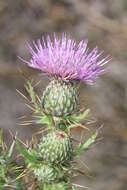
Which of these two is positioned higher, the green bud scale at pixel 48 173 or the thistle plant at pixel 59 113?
the thistle plant at pixel 59 113

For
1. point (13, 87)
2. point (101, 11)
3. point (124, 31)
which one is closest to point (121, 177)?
point (13, 87)

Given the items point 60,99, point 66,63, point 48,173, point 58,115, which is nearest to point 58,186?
point 48,173

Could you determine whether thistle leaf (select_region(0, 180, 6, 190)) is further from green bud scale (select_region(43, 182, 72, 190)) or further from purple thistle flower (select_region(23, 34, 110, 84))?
purple thistle flower (select_region(23, 34, 110, 84))

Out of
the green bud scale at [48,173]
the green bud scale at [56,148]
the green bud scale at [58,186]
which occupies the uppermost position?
the green bud scale at [56,148]

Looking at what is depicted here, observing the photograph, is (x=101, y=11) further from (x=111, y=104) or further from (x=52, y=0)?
(x=111, y=104)

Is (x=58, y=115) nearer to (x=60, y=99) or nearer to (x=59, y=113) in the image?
(x=59, y=113)

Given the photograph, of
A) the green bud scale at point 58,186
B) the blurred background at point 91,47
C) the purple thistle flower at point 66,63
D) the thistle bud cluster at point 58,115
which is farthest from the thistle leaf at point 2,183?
the blurred background at point 91,47

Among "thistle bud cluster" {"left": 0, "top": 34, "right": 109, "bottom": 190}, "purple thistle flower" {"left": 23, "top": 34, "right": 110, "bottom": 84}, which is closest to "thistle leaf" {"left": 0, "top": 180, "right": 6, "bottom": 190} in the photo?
"thistle bud cluster" {"left": 0, "top": 34, "right": 109, "bottom": 190}

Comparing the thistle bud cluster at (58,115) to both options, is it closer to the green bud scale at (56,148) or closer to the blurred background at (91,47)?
the green bud scale at (56,148)
